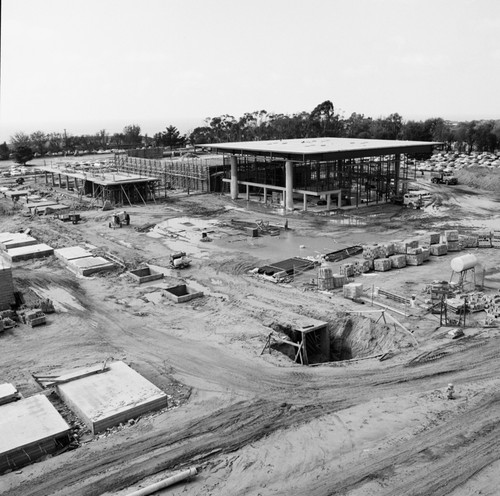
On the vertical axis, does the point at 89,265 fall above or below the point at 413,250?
below

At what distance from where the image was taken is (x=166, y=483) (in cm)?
1085

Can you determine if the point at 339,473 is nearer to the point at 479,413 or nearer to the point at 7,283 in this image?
the point at 479,413

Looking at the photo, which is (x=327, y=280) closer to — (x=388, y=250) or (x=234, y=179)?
(x=388, y=250)

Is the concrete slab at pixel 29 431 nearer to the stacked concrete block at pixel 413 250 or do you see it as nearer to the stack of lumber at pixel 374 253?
the stack of lumber at pixel 374 253

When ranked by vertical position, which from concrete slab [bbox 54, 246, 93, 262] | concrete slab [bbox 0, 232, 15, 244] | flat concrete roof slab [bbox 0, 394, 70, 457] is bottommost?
concrete slab [bbox 54, 246, 93, 262]

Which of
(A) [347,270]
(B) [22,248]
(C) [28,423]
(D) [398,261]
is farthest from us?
(B) [22,248]

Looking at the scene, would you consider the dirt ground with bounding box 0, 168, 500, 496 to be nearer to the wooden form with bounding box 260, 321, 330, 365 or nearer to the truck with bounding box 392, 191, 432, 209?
the wooden form with bounding box 260, 321, 330, 365

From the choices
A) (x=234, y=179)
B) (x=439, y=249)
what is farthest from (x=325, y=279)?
(x=234, y=179)

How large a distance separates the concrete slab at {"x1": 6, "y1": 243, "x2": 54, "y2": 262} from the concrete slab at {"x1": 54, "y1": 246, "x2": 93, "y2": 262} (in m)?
0.60

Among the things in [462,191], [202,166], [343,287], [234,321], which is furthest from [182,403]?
[462,191]

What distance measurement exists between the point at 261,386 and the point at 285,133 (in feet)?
293

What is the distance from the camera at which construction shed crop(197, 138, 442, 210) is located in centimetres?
4269

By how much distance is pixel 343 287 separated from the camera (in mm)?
22719

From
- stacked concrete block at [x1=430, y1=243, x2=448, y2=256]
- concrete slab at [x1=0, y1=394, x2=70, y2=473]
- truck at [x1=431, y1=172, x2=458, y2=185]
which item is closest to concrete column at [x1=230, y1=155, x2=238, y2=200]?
truck at [x1=431, y1=172, x2=458, y2=185]
